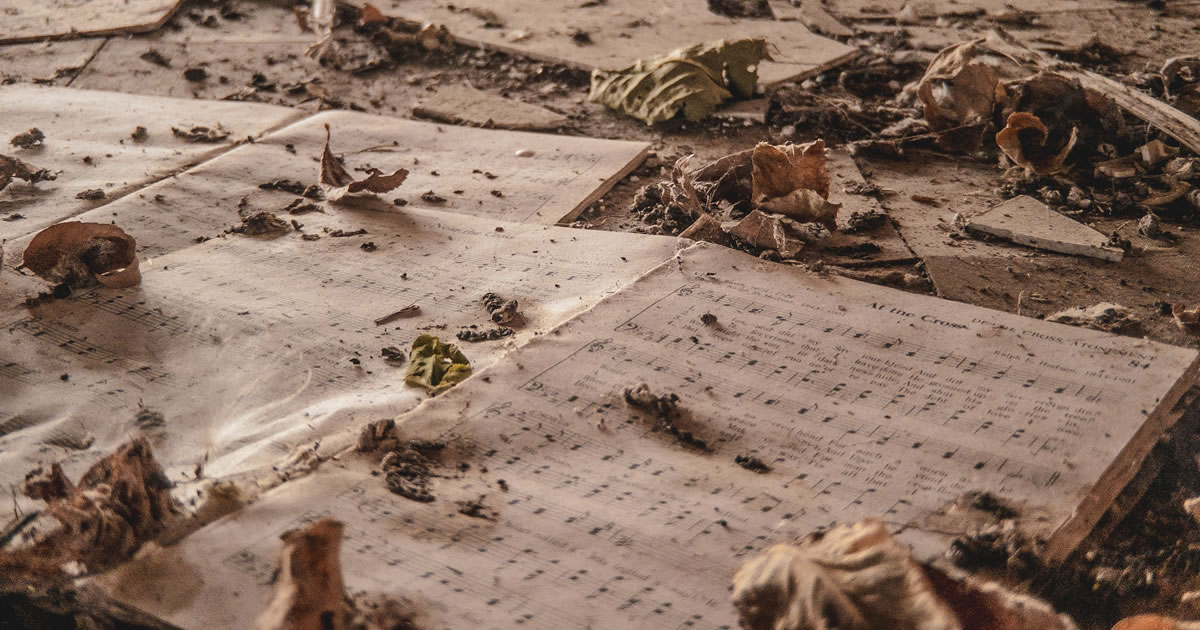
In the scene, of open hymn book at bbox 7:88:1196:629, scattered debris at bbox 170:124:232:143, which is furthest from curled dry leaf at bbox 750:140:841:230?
scattered debris at bbox 170:124:232:143

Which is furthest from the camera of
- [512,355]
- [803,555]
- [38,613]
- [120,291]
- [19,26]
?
[19,26]

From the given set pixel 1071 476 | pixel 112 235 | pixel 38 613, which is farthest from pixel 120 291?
pixel 1071 476

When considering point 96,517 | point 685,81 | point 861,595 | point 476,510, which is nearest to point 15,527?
point 96,517

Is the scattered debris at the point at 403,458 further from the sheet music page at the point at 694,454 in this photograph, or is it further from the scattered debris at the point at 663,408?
the scattered debris at the point at 663,408

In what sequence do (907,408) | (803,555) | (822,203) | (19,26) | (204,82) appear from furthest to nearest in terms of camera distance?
(19,26) < (204,82) < (822,203) < (907,408) < (803,555)

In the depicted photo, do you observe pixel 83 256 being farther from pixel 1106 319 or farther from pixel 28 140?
pixel 1106 319

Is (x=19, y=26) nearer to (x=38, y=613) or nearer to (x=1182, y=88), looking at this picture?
(x=38, y=613)
